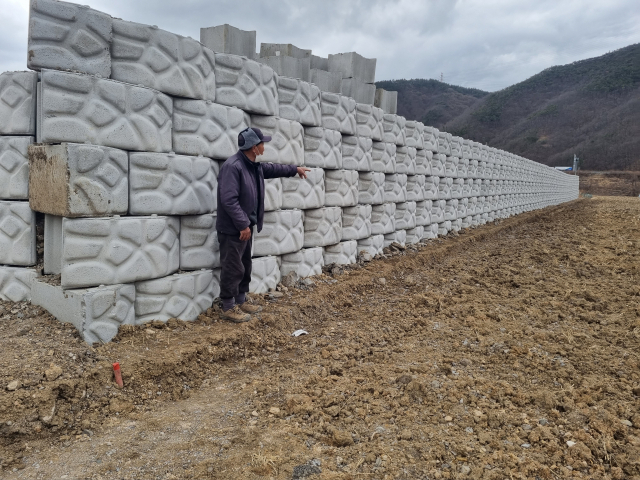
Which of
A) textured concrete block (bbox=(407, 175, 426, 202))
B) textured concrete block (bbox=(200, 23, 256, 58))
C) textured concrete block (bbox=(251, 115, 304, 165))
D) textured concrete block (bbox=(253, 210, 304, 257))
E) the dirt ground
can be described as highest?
textured concrete block (bbox=(200, 23, 256, 58))

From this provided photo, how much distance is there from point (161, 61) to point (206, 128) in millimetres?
611

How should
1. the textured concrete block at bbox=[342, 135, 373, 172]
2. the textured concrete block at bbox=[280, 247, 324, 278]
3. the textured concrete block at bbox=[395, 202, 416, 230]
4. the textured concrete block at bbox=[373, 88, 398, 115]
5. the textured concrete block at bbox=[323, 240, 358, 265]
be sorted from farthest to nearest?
the textured concrete block at bbox=[395, 202, 416, 230]
the textured concrete block at bbox=[373, 88, 398, 115]
the textured concrete block at bbox=[342, 135, 373, 172]
the textured concrete block at bbox=[323, 240, 358, 265]
the textured concrete block at bbox=[280, 247, 324, 278]

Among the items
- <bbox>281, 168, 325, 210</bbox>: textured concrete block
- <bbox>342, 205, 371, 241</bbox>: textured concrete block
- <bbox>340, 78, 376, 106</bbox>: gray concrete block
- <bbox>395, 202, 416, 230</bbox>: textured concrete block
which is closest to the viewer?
<bbox>281, 168, 325, 210</bbox>: textured concrete block

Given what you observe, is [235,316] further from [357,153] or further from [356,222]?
[357,153]

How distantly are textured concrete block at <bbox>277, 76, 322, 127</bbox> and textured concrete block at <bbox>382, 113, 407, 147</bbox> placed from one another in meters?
1.88

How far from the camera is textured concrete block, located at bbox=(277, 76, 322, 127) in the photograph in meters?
4.64

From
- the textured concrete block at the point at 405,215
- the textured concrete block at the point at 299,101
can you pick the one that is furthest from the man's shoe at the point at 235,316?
the textured concrete block at the point at 405,215

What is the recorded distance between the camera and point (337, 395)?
264cm

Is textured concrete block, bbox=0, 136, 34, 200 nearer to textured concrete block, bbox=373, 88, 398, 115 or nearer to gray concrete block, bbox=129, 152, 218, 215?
gray concrete block, bbox=129, 152, 218, 215

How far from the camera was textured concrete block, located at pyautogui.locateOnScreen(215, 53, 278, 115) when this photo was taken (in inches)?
153

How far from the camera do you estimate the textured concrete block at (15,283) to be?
334cm

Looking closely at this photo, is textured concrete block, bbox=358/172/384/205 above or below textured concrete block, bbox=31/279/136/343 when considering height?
above

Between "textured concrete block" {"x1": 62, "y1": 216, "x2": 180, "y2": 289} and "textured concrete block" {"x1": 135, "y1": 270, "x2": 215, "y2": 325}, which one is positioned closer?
"textured concrete block" {"x1": 62, "y1": 216, "x2": 180, "y2": 289}

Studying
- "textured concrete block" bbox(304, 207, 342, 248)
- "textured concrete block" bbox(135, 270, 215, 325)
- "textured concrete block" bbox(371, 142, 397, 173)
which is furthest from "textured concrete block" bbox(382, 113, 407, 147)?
"textured concrete block" bbox(135, 270, 215, 325)
